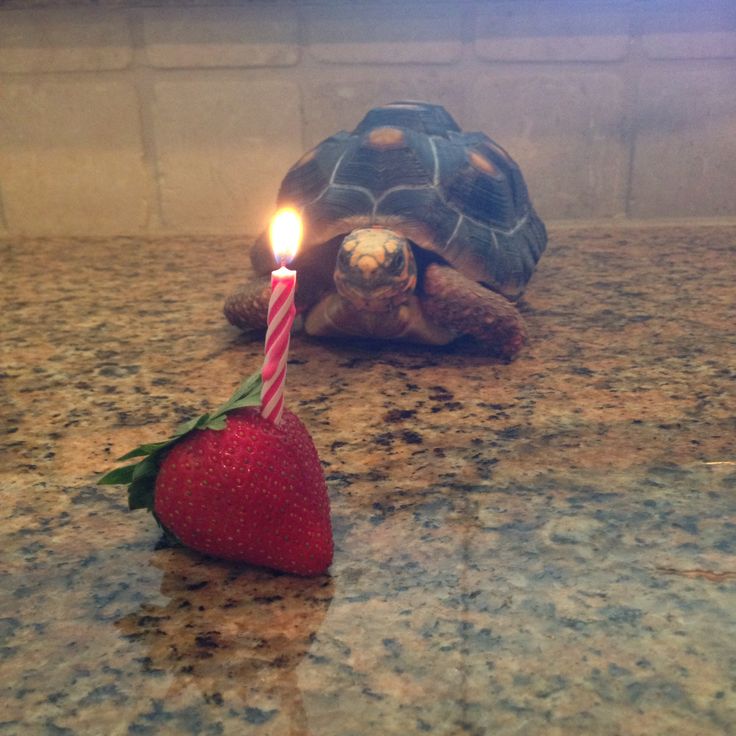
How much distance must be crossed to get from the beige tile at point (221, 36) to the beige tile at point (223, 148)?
0.06 m

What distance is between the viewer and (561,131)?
2.36 meters

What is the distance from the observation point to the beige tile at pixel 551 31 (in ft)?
7.39

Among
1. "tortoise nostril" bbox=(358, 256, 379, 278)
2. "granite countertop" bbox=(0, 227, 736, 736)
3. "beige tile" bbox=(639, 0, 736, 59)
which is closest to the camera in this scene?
"granite countertop" bbox=(0, 227, 736, 736)

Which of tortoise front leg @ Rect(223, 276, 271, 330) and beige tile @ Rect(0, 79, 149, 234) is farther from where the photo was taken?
beige tile @ Rect(0, 79, 149, 234)

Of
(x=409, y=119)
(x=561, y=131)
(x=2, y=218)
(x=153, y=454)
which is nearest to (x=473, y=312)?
(x=409, y=119)

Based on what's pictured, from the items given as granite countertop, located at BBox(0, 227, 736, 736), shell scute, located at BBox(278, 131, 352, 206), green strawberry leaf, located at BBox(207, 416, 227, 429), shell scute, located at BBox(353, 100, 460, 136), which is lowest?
granite countertop, located at BBox(0, 227, 736, 736)

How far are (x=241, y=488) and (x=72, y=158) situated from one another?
1.93 metres

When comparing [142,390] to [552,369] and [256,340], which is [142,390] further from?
[552,369]

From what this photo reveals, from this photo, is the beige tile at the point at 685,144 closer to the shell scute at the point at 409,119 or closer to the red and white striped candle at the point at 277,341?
the shell scute at the point at 409,119

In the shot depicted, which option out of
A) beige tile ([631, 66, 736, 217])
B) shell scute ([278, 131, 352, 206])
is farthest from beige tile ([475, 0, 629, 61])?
shell scute ([278, 131, 352, 206])

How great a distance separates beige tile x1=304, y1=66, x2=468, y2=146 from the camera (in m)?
2.33

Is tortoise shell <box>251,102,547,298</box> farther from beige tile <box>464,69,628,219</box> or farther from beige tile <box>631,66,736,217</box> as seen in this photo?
beige tile <box>631,66,736,217</box>

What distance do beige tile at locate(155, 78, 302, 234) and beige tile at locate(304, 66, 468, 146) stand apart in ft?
0.23

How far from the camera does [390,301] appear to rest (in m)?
1.47
